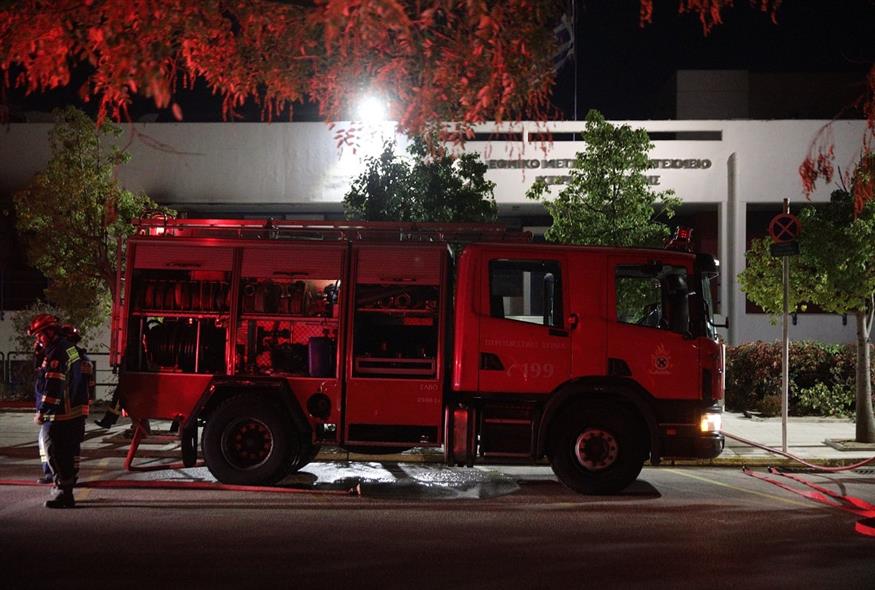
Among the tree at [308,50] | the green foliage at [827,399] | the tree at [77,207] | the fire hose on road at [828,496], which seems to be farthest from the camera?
the green foliage at [827,399]

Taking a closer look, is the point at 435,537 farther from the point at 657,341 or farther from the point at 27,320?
the point at 27,320

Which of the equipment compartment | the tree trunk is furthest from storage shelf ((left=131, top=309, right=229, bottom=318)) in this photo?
the tree trunk

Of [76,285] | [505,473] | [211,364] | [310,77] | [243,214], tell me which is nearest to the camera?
[310,77]

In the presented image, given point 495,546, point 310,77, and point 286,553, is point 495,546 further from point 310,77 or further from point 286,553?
point 310,77

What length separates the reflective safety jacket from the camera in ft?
29.3

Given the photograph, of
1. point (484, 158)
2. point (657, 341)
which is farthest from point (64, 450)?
point (484, 158)

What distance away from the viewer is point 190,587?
6.29 metres

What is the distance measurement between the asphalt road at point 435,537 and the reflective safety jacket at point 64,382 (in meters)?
0.93

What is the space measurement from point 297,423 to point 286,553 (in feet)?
9.33

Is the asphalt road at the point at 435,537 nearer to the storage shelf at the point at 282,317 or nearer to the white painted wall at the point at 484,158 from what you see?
the storage shelf at the point at 282,317

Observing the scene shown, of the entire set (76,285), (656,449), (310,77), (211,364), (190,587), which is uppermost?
(310,77)

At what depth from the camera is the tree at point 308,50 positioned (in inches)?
293

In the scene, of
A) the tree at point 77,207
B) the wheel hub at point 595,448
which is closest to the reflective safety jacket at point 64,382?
the wheel hub at point 595,448

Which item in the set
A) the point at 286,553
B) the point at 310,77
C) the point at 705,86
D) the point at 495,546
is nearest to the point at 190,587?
the point at 286,553
